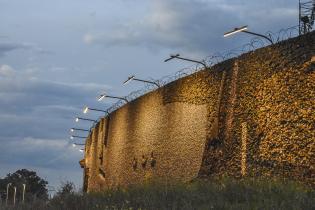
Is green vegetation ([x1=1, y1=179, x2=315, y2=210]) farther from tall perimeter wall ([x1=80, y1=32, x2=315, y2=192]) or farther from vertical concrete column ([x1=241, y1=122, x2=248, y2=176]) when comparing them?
vertical concrete column ([x1=241, y1=122, x2=248, y2=176])

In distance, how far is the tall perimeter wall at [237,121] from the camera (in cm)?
1794

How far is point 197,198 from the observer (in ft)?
44.2

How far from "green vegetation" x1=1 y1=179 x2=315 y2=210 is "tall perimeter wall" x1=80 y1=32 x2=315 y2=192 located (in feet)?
7.58

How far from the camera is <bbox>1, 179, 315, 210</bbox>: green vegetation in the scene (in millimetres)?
12070

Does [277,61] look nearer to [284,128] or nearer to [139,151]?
[284,128]

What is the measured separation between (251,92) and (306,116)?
313 centimetres

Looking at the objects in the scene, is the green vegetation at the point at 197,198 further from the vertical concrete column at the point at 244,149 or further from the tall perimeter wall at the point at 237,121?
the vertical concrete column at the point at 244,149

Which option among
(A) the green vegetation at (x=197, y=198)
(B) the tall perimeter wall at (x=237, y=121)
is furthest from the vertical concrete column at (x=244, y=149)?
(A) the green vegetation at (x=197, y=198)

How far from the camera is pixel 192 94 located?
2497cm

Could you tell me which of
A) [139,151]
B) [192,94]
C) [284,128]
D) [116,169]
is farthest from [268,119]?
[116,169]

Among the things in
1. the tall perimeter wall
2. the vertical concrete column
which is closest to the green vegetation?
the tall perimeter wall

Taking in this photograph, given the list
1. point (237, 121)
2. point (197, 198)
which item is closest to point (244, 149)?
point (237, 121)

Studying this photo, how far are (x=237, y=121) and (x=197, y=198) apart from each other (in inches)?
307

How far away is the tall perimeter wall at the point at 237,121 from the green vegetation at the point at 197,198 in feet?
7.58
